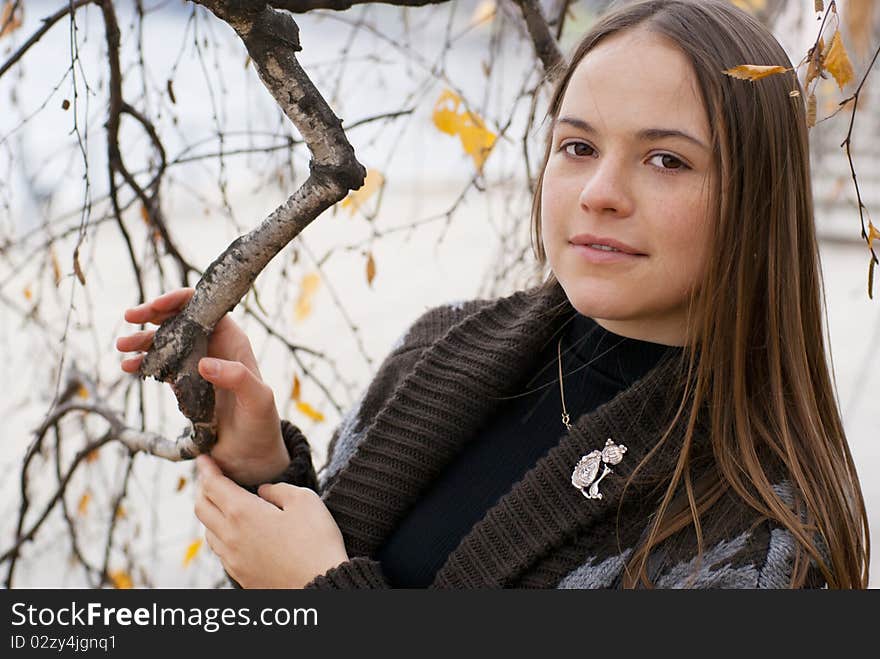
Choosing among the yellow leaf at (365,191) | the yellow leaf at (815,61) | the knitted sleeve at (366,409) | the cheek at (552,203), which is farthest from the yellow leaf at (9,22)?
the yellow leaf at (815,61)

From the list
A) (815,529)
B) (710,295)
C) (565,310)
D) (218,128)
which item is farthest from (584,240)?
(218,128)

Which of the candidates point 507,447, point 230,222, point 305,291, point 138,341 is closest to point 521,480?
point 507,447

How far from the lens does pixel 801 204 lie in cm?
103

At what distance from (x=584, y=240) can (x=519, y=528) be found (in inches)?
11.4

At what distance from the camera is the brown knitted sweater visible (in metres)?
0.95

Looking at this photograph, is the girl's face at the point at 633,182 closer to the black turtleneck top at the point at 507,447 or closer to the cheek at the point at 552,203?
the cheek at the point at 552,203

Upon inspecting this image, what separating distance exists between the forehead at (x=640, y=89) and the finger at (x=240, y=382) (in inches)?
16.4

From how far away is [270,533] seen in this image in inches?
41.9

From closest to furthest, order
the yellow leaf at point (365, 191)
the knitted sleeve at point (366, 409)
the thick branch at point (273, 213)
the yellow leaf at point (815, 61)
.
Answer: the yellow leaf at point (815, 61), the thick branch at point (273, 213), the knitted sleeve at point (366, 409), the yellow leaf at point (365, 191)

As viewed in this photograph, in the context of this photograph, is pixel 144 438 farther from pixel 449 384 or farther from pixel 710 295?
pixel 710 295

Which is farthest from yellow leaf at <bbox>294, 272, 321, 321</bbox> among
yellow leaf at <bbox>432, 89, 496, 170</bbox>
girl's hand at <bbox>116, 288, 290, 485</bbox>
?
girl's hand at <bbox>116, 288, 290, 485</bbox>

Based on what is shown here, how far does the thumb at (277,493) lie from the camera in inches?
43.3

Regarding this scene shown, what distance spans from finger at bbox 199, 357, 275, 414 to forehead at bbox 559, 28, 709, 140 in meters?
0.42

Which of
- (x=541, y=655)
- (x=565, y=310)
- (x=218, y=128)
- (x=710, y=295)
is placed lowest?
(x=541, y=655)
